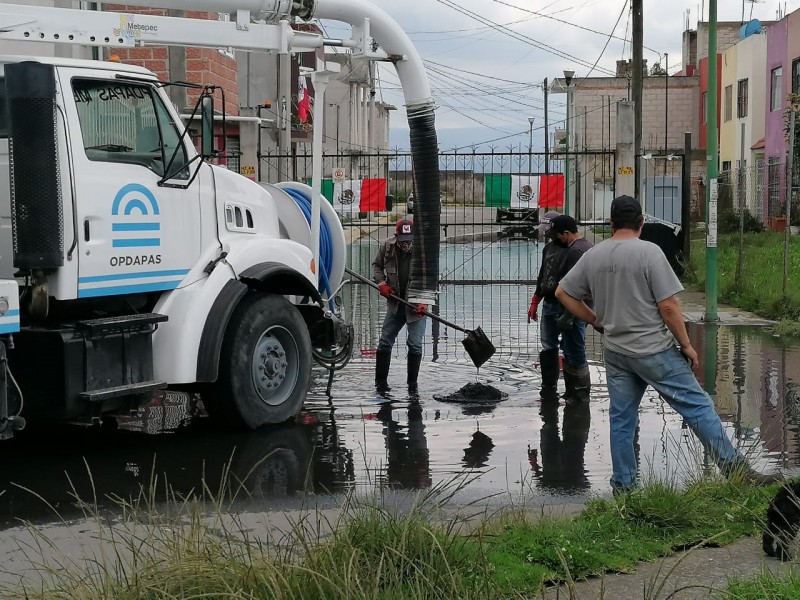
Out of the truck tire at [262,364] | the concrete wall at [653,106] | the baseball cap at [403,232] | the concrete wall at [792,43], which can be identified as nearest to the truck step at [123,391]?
the truck tire at [262,364]

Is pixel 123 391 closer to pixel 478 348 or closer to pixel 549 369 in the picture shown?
pixel 478 348

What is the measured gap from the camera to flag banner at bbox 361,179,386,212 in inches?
981

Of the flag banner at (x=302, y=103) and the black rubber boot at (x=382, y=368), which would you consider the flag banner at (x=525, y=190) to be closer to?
the black rubber boot at (x=382, y=368)

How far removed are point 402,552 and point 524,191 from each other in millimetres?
20853

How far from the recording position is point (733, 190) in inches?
1553

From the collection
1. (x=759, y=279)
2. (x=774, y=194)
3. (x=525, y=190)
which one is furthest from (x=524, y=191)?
(x=774, y=194)

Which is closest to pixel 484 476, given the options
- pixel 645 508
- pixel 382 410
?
pixel 645 508

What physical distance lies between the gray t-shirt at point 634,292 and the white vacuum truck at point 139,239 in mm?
3213

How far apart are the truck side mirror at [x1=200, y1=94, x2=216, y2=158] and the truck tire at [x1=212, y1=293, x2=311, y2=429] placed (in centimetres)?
137

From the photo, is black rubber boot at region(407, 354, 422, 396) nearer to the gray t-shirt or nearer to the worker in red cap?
the worker in red cap

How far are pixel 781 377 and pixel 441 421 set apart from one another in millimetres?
4069

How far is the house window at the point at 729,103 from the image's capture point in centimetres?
4797

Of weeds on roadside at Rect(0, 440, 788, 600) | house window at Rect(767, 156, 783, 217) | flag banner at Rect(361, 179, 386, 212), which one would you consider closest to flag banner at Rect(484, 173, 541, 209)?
flag banner at Rect(361, 179, 386, 212)

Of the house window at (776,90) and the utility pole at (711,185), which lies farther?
the house window at (776,90)
